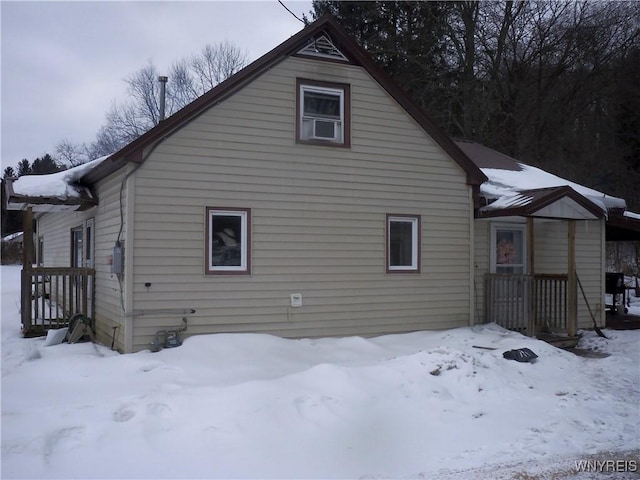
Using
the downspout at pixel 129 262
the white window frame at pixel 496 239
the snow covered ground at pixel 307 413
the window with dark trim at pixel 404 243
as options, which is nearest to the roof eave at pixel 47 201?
the downspout at pixel 129 262

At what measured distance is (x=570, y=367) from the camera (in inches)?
361

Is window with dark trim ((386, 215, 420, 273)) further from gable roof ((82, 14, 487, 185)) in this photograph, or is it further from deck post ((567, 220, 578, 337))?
deck post ((567, 220, 578, 337))

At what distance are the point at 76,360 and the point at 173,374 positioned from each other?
1.76 m

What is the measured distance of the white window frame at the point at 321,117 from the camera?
10391 mm

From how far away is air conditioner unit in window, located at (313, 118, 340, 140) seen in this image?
10406 millimetres

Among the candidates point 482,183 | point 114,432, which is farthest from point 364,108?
point 114,432

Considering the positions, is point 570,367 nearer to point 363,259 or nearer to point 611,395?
point 611,395

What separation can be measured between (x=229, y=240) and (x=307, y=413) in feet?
Result: 13.7

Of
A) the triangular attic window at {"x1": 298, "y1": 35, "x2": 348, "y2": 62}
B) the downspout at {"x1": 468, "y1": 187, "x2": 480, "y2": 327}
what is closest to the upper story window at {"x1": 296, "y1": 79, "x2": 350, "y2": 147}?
the triangular attic window at {"x1": 298, "y1": 35, "x2": 348, "y2": 62}

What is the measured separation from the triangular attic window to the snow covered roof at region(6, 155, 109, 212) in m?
4.13

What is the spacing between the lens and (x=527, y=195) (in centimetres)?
1140

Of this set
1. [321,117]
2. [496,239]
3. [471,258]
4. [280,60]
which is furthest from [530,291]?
[280,60]

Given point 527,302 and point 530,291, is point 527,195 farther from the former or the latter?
point 527,302

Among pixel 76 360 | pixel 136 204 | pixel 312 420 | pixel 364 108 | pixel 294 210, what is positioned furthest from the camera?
pixel 364 108
